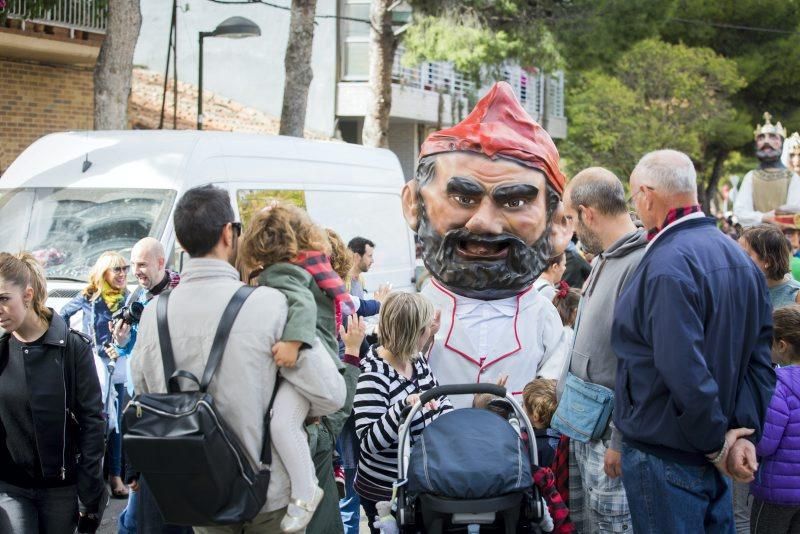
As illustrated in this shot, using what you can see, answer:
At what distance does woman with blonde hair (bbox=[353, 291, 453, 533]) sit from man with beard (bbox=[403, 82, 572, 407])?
391 mm

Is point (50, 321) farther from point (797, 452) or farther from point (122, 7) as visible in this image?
point (122, 7)

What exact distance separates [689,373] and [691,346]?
0.10 m

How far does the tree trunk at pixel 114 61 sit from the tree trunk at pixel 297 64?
9.49 ft

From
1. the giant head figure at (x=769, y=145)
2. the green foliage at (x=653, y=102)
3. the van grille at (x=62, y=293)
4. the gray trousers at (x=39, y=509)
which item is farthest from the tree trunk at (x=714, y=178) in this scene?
the gray trousers at (x=39, y=509)

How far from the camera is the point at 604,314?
4.53 m

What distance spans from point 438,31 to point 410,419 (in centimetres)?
1377

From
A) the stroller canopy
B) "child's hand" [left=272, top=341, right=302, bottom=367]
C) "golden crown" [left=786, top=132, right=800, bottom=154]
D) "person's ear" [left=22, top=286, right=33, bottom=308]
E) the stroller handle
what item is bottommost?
the stroller canopy

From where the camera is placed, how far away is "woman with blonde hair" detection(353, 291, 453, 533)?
15.0ft

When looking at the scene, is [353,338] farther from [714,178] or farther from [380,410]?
[714,178]

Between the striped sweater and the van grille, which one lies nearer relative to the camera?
the striped sweater

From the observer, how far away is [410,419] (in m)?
4.14

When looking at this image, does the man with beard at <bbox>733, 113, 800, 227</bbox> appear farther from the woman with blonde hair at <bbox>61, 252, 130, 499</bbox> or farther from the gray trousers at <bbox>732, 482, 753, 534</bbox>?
the woman with blonde hair at <bbox>61, 252, 130, 499</bbox>

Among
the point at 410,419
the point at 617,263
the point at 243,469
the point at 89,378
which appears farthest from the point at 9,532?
the point at 617,263

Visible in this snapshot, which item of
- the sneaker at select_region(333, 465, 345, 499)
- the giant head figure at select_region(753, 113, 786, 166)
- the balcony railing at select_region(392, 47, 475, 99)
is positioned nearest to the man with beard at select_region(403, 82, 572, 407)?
the sneaker at select_region(333, 465, 345, 499)
